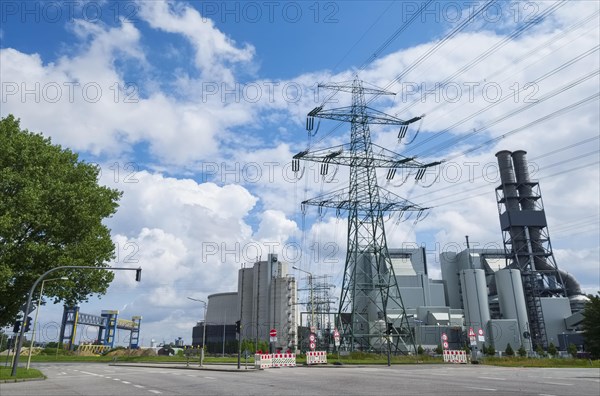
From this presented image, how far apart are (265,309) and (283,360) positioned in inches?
4083

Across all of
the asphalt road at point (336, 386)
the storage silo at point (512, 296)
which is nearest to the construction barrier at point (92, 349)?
the storage silo at point (512, 296)

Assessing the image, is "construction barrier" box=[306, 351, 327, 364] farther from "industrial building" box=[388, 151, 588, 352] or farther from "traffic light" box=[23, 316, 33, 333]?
"industrial building" box=[388, 151, 588, 352]

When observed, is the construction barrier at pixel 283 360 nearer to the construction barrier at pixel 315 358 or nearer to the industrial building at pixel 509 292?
the construction barrier at pixel 315 358

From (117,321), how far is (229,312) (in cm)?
3728

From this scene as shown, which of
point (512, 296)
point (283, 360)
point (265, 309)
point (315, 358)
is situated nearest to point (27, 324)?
point (283, 360)

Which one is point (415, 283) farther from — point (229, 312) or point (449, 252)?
point (229, 312)

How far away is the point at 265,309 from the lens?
142500mm

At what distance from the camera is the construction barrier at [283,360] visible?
40688 millimetres

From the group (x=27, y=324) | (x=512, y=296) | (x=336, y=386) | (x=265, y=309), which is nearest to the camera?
(x=336, y=386)

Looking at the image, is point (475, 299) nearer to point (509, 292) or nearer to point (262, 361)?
point (509, 292)

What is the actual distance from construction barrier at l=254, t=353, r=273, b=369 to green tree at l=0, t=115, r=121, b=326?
14.6 m

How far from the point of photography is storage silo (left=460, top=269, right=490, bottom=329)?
9419 cm

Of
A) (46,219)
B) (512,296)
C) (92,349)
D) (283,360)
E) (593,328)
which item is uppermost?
(512,296)

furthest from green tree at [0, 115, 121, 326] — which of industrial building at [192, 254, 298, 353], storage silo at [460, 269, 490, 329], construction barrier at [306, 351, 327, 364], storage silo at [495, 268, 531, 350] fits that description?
industrial building at [192, 254, 298, 353]
